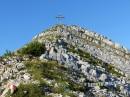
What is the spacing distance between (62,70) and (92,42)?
37.4 metres

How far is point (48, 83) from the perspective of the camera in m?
66.5

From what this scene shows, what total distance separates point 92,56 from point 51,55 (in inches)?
652

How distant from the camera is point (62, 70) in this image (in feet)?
246

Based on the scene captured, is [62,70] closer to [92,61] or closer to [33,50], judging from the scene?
[33,50]

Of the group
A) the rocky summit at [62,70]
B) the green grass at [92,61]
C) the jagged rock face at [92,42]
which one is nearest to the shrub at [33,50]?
the rocky summit at [62,70]

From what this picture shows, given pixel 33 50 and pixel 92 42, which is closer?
pixel 33 50

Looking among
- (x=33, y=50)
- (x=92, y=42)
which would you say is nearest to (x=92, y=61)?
(x=33, y=50)

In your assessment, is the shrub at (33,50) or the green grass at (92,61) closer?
the shrub at (33,50)

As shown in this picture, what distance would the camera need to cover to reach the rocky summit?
65.4 meters

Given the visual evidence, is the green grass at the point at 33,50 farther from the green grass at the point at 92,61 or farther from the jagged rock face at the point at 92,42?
the green grass at the point at 92,61

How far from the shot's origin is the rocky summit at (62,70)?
65375mm

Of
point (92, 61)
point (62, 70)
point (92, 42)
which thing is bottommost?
point (62, 70)

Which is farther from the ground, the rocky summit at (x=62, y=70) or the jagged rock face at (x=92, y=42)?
the jagged rock face at (x=92, y=42)

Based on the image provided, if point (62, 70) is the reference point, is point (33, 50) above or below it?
above
